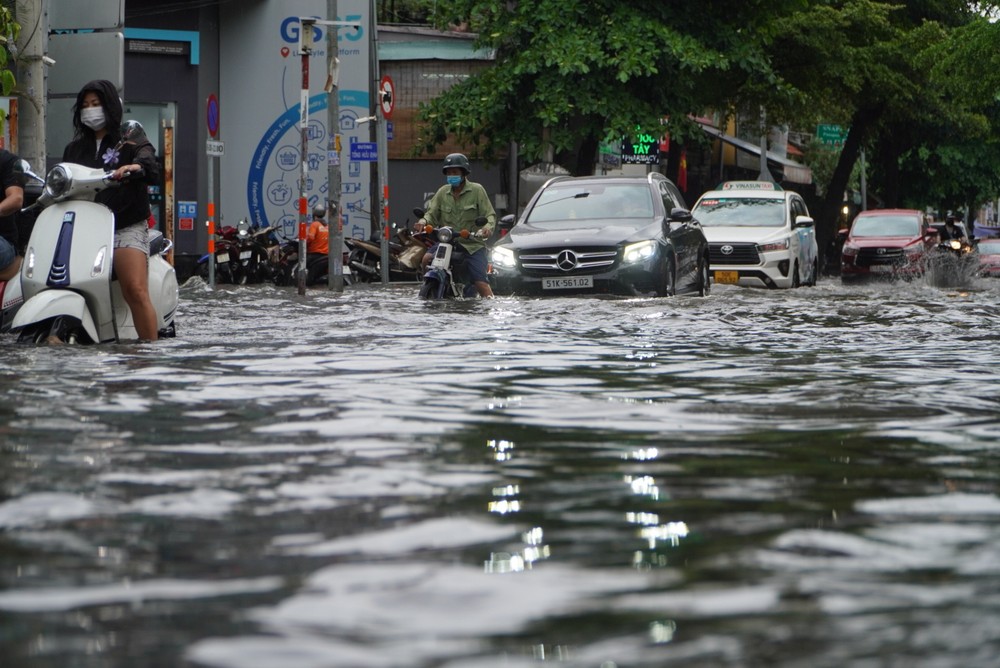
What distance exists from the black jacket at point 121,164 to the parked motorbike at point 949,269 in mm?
22100

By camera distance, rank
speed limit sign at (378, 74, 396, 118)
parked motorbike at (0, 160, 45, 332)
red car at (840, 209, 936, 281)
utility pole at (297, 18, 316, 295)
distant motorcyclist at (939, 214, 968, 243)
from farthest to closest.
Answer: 1. distant motorcyclist at (939, 214, 968, 243)
2. red car at (840, 209, 936, 281)
3. speed limit sign at (378, 74, 396, 118)
4. utility pole at (297, 18, 316, 295)
5. parked motorbike at (0, 160, 45, 332)

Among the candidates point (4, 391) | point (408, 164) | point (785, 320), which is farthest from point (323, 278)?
point (4, 391)

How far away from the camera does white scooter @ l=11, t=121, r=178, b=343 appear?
930 centimetres

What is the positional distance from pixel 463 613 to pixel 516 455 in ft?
7.00

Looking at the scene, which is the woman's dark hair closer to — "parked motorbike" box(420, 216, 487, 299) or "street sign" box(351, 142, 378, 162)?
"parked motorbike" box(420, 216, 487, 299)

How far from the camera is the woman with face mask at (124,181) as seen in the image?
9578mm

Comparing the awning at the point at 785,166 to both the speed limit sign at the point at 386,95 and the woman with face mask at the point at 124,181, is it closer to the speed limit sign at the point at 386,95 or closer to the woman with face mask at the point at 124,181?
the speed limit sign at the point at 386,95

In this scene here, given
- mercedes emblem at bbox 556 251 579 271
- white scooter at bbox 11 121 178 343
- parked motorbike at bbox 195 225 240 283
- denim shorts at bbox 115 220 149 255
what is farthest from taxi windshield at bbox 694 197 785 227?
white scooter at bbox 11 121 178 343

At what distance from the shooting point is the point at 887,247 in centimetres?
3394

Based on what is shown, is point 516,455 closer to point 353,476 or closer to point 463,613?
point 353,476

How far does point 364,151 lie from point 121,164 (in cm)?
1822

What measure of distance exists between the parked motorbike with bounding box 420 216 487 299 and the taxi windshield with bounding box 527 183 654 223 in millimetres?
1468

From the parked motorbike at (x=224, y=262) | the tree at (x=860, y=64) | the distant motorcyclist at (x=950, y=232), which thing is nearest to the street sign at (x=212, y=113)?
the parked motorbike at (x=224, y=262)

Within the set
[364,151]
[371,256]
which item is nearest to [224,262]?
[371,256]
